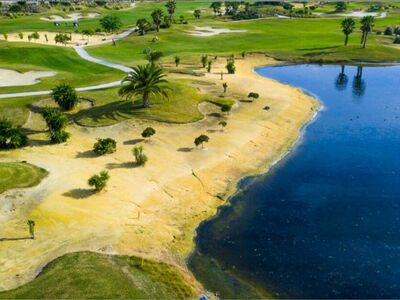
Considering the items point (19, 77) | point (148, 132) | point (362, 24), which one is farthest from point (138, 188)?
point (362, 24)

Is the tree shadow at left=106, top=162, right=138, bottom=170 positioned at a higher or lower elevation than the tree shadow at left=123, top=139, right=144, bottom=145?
lower

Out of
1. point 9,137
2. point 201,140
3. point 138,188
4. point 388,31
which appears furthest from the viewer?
point 388,31

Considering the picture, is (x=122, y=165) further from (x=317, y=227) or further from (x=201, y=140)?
(x=317, y=227)

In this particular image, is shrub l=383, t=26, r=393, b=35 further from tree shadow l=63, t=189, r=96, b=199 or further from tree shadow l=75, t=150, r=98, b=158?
tree shadow l=63, t=189, r=96, b=199

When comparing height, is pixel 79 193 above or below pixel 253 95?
below

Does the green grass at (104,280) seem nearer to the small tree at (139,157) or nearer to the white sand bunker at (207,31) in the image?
the small tree at (139,157)

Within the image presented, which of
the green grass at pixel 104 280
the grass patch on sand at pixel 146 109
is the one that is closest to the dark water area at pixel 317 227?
the green grass at pixel 104 280

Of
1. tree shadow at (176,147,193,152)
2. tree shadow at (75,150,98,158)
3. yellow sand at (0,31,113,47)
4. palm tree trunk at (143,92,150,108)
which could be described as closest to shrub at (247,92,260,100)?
palm tree trunk at (143,92,150,108)
